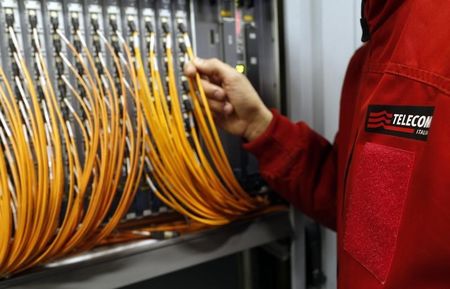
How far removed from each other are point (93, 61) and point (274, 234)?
0.60 meters

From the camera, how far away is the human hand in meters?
0.85

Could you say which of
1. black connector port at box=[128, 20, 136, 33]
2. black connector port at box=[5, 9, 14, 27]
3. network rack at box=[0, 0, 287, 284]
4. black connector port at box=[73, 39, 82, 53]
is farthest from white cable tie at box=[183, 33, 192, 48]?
black connector port at box=[5, 9, 14, 27]

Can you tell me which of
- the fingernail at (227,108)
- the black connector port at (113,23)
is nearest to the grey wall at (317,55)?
the fingernail at (227,108)

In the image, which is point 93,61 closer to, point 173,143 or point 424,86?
point 173,143

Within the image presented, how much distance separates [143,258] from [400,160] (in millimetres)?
542

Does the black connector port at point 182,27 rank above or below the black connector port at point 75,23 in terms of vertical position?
below

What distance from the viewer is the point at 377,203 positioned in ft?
1.98

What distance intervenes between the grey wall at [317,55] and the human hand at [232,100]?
127 millimetres

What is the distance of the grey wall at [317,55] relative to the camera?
0.95 meters

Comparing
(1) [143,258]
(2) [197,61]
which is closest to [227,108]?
(2) [197,61]

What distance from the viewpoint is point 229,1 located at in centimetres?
92

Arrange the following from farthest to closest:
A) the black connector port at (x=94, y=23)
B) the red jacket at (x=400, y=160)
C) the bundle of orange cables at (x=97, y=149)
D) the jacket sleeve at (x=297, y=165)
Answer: the jacket sleeve at (x=297, y=165) < the black connector port at (x=94, y=23) < the bundle of orange cables at (x=97, y=149) < the red jacket at (x=400, y=160)

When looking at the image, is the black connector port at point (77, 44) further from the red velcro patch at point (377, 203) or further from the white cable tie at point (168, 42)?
the red velcro patch at point (377, 203)

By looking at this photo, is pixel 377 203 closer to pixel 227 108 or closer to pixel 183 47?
A: pixel 227 108
